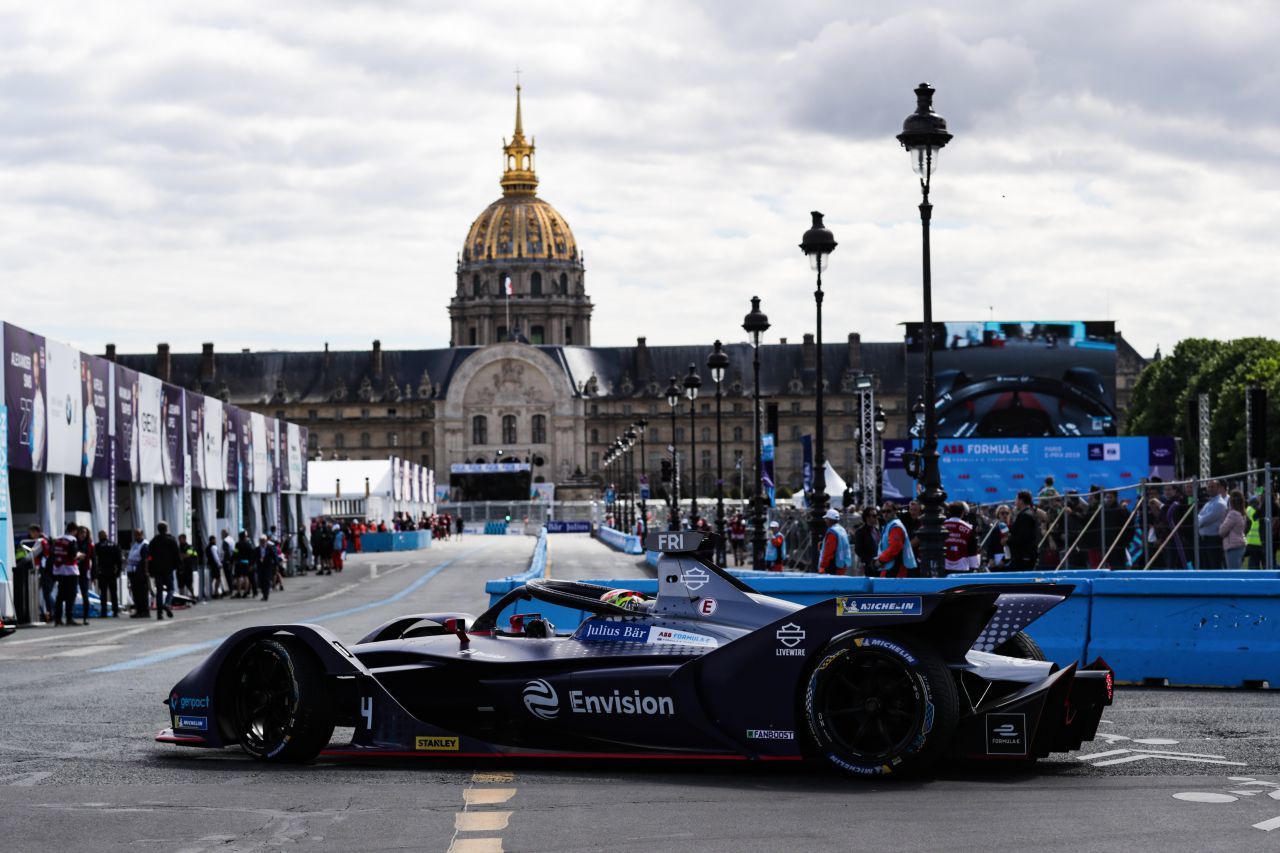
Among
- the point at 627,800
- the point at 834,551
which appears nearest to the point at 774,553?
the point at 834,551

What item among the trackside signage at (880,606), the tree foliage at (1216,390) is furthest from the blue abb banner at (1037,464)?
the trackside signage at (880,606)

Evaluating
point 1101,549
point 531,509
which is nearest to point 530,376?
point 531,509

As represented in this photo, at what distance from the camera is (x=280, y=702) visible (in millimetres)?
9695

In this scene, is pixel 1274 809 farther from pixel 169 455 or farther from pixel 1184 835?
pixel 169 455

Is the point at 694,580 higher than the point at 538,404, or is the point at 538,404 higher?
the point at 538,404

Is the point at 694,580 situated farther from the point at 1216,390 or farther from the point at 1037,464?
the point at 1216,390

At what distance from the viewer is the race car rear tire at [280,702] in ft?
31.1

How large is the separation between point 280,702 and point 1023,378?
6648cm

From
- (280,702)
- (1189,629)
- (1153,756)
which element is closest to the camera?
(280,702)

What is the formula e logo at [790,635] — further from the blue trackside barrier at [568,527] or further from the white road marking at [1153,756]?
the blue trackside barrier at [568,527]

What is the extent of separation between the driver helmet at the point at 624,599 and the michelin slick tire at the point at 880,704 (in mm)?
1383

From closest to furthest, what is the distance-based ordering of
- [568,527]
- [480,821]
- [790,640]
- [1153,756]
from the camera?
[480,821]
[790,640]
[1153,756]
[568,527]

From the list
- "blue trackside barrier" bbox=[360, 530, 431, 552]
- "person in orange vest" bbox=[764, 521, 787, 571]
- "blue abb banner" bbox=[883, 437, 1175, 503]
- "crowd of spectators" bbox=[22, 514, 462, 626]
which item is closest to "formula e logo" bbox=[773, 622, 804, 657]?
"crowd of spectators" bbox=[22, 514, 462, 626]

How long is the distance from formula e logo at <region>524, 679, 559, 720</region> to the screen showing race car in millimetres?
59597
